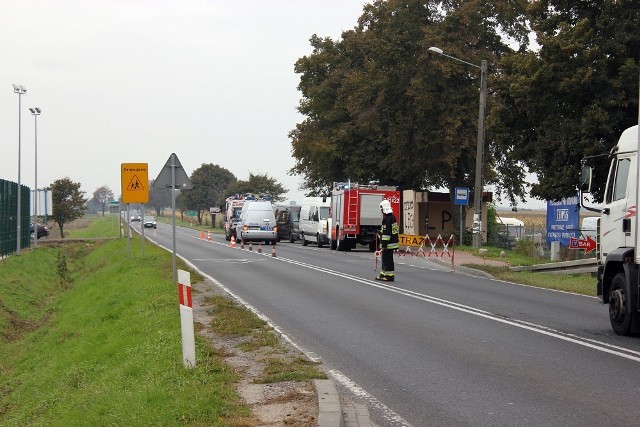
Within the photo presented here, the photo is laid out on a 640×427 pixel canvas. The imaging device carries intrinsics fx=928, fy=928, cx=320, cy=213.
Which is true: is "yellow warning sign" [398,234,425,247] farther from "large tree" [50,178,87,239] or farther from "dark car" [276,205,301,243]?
"large tree" [50,178,87,239]

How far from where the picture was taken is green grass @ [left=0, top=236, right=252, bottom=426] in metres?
7.91

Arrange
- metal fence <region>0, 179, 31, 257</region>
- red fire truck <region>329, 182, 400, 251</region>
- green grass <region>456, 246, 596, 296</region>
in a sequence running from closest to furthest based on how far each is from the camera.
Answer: green grass <region>456, 246, 596, 296</region>
metal fence <region>0, 179, 31, 257</region>
red fire truck <region>329, 182, 400, 251</region>

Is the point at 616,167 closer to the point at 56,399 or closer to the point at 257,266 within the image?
the point at 56,399

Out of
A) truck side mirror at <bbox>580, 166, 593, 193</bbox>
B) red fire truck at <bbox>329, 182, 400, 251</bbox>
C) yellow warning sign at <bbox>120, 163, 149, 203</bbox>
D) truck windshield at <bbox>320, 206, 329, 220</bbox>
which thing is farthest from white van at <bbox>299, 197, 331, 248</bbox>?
truck side mirror at <bbox>580, 166, 593, 193</bbox>

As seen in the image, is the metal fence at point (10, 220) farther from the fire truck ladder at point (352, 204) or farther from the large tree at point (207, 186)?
the large tree at point (207, 186)

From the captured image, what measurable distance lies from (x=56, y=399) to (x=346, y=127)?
4136 centimetres

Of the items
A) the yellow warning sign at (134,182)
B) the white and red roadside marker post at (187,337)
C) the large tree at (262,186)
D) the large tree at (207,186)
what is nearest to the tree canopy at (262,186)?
the large tree at (262,186)

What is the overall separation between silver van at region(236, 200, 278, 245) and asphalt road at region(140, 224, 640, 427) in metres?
26.5

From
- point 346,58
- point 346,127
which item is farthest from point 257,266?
point 346,58

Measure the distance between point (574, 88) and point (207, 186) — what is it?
385 feet

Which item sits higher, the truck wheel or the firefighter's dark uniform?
the firefighter's dark uniform

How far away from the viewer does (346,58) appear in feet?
182

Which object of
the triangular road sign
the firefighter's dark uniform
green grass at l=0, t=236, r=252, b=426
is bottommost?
green grass at l=0, t=236, r=252, b=426

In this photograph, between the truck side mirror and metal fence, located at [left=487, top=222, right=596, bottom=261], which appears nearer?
the truck side mirror
